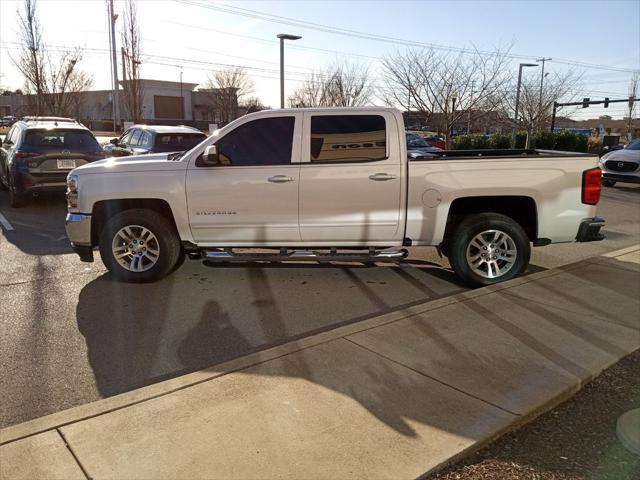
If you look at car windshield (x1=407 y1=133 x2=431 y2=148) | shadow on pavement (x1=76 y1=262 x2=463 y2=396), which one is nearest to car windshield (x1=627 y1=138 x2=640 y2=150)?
car windshield (x1=407 y1=133 x2=431 y2=148)

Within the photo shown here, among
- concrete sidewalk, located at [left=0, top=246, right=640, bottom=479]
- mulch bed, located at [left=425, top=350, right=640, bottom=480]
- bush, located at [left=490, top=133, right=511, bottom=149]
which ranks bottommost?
mulch bed, located at [left=425, top=350, right=640, bottom=480]

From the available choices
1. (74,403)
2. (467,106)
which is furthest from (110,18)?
(74,403)

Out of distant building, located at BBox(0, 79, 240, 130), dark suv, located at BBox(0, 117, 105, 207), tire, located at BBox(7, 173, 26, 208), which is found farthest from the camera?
distant building, located at BBox(0, 79, 240, 130)

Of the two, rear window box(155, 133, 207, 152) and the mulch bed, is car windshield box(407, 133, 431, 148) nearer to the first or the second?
rear window box(155, 133, 207, 152)

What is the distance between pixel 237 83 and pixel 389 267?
66.8m

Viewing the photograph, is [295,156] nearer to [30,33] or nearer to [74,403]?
[74,403]

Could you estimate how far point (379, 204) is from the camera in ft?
19.3

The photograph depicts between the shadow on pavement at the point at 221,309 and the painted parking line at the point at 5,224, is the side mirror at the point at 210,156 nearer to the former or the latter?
the shadow on pavement at the point at 221,309

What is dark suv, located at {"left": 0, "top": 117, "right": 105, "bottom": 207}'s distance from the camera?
34.0 ft

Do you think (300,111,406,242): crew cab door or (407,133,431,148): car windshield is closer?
(300,111,406,242): crew cab door

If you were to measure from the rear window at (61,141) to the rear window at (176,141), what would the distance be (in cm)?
128

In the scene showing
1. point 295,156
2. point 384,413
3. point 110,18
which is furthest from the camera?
point 110,18

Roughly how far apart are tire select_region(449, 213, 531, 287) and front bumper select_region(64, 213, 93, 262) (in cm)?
414

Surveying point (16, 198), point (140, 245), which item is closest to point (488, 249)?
point (140, 245)
